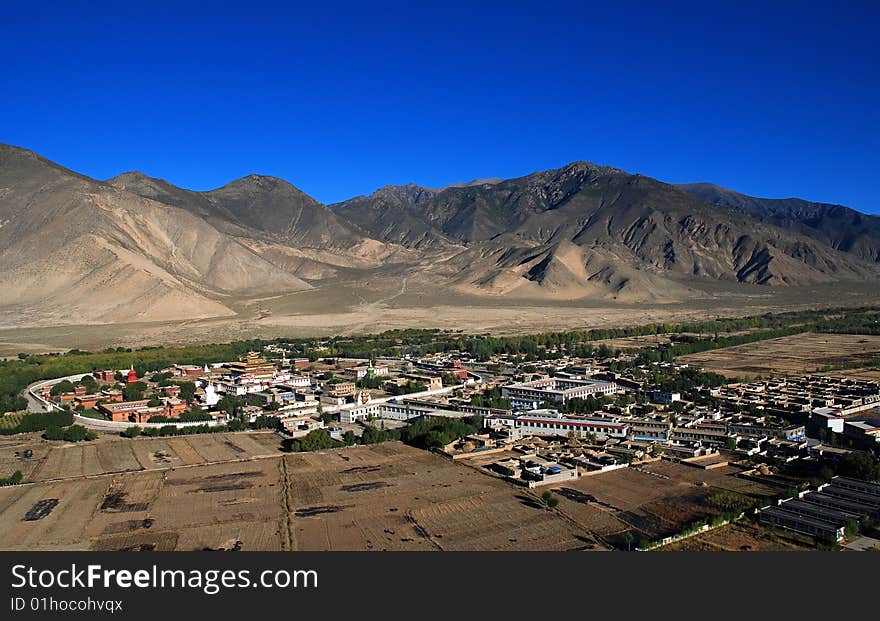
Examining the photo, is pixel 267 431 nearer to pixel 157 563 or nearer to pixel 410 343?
pixel 157 563

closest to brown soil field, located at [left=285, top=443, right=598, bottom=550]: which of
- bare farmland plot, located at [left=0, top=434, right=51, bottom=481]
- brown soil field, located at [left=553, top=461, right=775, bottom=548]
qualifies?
brown soil field, located at [left=553, top=461, right=775, bottom=548]

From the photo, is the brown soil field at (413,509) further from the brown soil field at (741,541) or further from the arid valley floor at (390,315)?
the arid valley floor at (390,315)

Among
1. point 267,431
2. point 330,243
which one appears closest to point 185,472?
point 267,431

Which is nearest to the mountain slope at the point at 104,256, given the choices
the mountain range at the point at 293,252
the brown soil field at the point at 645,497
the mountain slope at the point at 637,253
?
the mountain range at the point at 293,252

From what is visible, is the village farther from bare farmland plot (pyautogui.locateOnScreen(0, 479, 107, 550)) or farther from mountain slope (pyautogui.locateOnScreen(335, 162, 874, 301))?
mountain slope (pyautogui.locateOnScreen(335, 162, 874, 301))

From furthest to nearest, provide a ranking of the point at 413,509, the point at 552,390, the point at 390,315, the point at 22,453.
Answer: the point at 390,315
the point at 552,390
the point at 22,453
the point at 413,509

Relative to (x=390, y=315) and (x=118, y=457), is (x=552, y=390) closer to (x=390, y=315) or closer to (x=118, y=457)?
(x=118, y=457)

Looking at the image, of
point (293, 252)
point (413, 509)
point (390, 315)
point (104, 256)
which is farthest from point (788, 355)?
point (293, 252)
